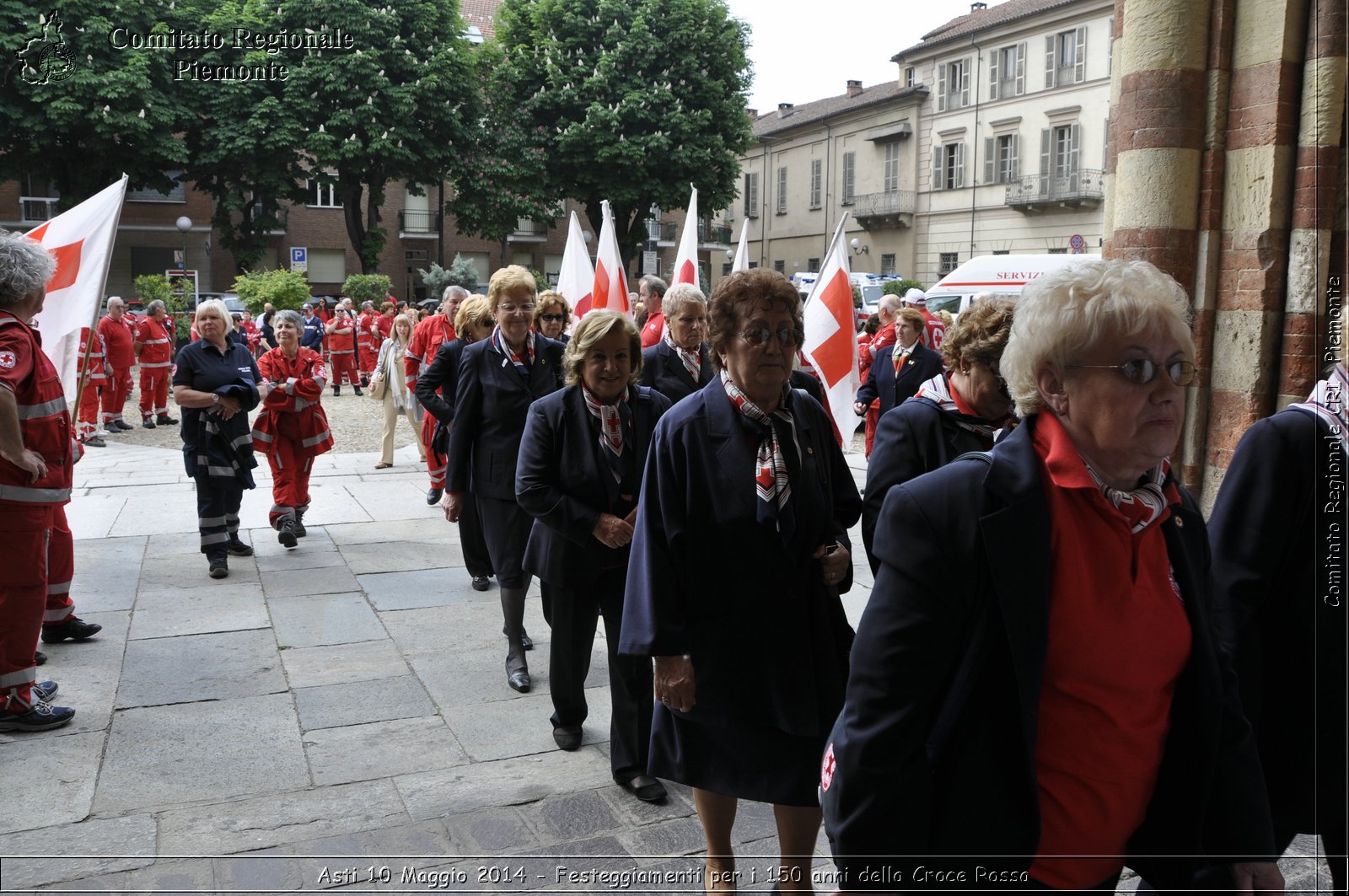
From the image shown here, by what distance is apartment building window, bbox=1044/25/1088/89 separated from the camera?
41.7m

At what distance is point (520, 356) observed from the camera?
589cm

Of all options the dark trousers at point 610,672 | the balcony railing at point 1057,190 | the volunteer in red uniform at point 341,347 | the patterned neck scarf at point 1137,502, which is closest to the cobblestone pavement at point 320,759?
the dark trousers at point 610,672

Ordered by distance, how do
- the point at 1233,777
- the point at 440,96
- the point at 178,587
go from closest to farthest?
the point at 1233,777 < the point at 178,587 < the point at 440,96

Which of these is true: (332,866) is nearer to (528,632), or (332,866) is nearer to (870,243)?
(528,632)

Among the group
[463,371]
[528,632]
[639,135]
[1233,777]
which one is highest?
[639,135]

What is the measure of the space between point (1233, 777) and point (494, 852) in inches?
98.6

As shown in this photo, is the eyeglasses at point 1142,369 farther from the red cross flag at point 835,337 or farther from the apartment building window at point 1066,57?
the apartment building window at point 1066,57

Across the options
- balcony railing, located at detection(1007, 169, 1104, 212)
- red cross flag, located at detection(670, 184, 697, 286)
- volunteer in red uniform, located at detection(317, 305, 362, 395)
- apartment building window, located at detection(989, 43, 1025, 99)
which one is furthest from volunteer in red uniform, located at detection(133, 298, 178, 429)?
apartment building window, located at detection(989, 43, 1025, 99)

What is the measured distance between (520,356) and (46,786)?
9.71 feet

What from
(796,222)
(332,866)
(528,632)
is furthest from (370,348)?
(796,222)

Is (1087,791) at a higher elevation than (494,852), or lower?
higher

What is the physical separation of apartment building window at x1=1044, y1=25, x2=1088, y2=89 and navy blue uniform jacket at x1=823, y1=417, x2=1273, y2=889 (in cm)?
4491

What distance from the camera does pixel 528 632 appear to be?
6488mm

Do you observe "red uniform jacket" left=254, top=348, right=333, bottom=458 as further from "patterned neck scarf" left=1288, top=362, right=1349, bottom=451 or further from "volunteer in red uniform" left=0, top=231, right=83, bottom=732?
"patterned neck scarf" left=1288, top=362, right=1349, bottom=451
